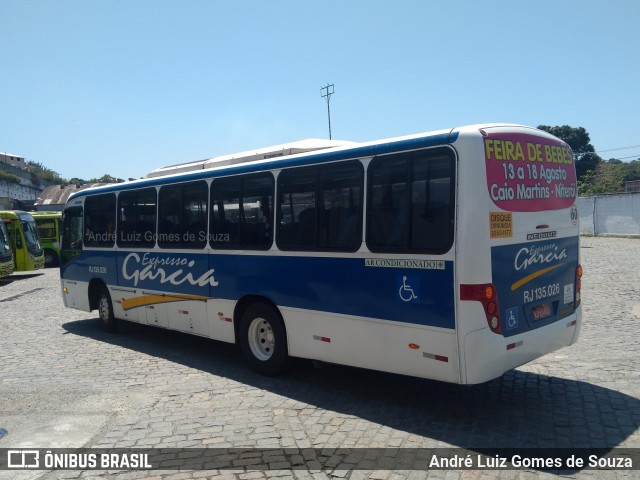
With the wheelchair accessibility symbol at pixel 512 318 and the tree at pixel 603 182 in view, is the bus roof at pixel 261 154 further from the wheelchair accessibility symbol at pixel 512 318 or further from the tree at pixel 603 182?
the tree at pixel 603 182

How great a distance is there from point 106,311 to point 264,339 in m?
4.97

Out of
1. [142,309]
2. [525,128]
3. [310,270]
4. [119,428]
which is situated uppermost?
[525,128]

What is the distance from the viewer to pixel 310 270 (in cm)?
734

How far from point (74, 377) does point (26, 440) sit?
2542mm

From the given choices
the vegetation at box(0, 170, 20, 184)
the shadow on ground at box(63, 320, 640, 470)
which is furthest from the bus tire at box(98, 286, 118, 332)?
the vegetation at box(0, 170, 20, 184)

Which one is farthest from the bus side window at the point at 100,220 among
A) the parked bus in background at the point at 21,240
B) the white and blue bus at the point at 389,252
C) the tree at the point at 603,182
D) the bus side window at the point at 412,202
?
the tree at the point at 603,182

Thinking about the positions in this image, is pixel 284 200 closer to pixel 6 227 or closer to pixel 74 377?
pixel 74 377

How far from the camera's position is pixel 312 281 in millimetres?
7309

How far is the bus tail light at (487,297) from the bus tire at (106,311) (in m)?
8.14

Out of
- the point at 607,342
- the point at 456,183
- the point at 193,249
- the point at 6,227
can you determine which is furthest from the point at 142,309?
the point at 6,227

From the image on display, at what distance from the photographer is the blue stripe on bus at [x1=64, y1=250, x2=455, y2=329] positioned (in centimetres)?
598

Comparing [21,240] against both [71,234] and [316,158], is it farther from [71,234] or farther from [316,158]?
[316,158]

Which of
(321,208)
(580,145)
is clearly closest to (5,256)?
(321,208)

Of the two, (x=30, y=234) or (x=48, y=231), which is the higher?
(x=48, y=231)
